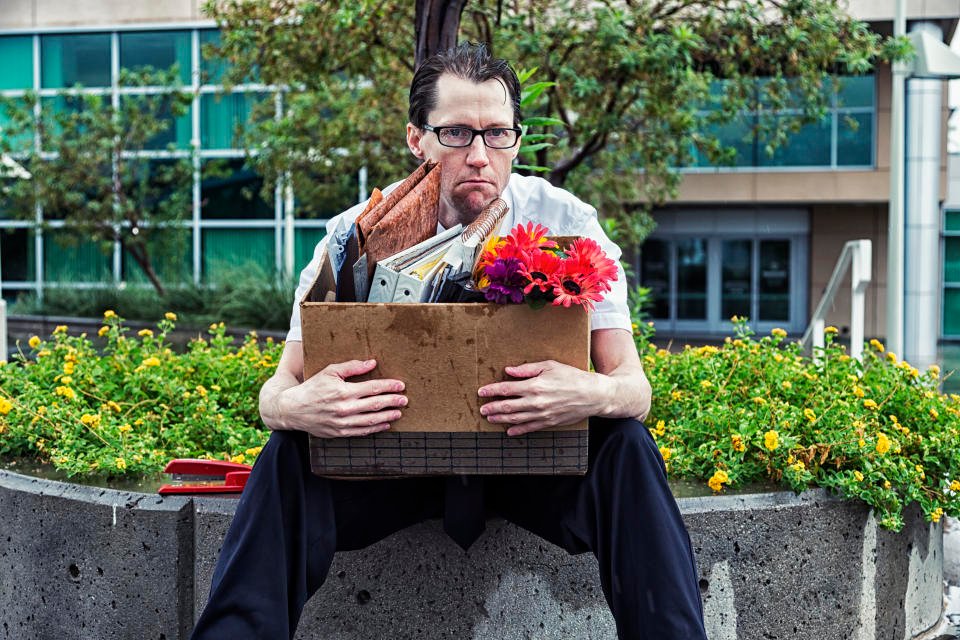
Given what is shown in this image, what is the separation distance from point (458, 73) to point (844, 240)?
2026 cm

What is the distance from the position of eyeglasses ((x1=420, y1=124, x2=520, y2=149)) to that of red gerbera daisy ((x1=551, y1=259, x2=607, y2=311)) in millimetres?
585

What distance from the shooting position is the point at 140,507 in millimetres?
2781

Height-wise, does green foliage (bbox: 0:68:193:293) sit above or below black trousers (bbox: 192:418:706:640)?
above

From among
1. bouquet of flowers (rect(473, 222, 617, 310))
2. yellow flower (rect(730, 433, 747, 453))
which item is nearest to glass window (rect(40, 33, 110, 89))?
yellow flower (rect(730, 433, 747, 453))

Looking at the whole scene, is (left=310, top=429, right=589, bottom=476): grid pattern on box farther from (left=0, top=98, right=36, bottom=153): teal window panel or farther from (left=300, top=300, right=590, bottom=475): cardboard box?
(left=0, top=98, right=36, bottom=153): teal window panel

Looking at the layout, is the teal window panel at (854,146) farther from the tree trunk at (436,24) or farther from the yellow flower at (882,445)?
the yellow flower at (882,445)

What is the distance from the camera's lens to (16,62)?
67.6 ft

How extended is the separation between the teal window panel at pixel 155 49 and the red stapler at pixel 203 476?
721 inches

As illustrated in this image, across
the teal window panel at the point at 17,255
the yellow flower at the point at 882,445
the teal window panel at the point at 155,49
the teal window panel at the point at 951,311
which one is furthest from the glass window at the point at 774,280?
the yellow flower at the point at 882,445

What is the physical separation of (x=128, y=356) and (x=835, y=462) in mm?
3006

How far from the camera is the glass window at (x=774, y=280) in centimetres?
2167

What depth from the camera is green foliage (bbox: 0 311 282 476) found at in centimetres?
330

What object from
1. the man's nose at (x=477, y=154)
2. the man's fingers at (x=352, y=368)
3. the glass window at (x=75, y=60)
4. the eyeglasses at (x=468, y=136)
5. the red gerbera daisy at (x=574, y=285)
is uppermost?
the glass window at (x=75, y=60)

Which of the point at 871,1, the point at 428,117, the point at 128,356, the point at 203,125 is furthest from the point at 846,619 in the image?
the point at 203,125
